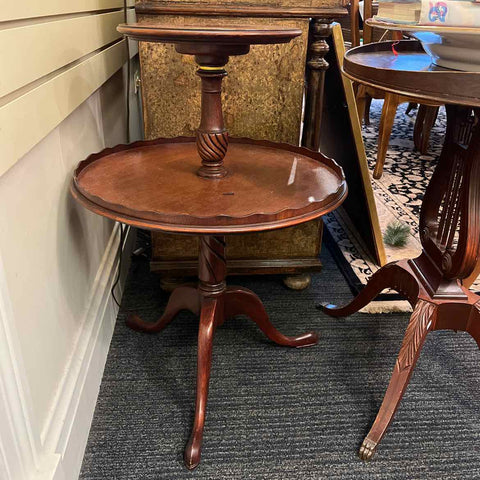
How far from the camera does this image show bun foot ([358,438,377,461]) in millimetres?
1154

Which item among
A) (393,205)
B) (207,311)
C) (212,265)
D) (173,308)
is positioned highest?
(212,265)

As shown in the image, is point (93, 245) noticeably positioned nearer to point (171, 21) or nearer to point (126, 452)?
point (126, 452)

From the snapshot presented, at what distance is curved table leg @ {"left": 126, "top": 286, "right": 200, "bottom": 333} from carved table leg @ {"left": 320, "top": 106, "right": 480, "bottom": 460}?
576mm

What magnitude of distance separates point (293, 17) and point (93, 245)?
2.89 feet

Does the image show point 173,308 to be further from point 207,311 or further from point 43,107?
point 43,107

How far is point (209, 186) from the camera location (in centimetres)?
111

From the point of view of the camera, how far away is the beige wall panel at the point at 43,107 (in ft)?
2.59

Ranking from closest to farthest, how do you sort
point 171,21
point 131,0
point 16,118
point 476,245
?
1. point 16,118
2. point 476,245
3. point 171,21
4. point 131,0

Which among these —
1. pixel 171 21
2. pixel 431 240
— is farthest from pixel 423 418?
pixel 171 21

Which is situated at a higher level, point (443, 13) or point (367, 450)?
point (443, 13)

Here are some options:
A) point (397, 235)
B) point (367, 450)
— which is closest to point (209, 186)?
point (367, 450)

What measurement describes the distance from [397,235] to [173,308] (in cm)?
116

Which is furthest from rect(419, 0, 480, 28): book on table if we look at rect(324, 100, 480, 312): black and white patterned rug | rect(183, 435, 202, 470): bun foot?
rect(324, 100, 480, 312): black and white patterned rug

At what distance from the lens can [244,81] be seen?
151 centimetres
